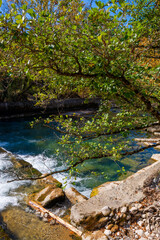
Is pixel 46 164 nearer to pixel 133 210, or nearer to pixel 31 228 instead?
pixel 31 228

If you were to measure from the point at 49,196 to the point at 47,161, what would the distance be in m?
3.48

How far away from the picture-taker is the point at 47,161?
8.32 m

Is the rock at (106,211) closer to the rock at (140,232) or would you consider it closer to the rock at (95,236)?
the rock at (95,236)

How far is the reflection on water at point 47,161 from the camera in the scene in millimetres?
5984

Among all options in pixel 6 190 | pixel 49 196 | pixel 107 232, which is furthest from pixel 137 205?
pixel 6 190

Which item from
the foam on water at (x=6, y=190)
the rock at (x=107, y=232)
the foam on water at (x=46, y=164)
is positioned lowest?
the foam on water at (x=46, y=164)

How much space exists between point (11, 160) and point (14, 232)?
4445 millimetres

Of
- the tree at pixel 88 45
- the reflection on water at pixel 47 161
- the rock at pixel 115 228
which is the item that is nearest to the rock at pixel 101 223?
the rock at pixel 115 228

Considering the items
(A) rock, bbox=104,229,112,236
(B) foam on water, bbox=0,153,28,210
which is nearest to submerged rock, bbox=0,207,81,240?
(B) foam on water, bbox=0,153,28,210

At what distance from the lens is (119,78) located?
285 centimetres

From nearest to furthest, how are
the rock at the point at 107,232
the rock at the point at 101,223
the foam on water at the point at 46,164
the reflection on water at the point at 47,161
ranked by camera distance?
the rock at the point at 107,232
the rock at the point at 101,223
the reflection on water at the point at 47,161
the foam on water at the point at 46,164

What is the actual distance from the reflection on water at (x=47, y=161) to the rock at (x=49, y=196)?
46cm

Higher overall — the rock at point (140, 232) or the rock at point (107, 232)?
the rock at point (140, 232)

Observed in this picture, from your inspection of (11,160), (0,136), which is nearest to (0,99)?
(0,136)
